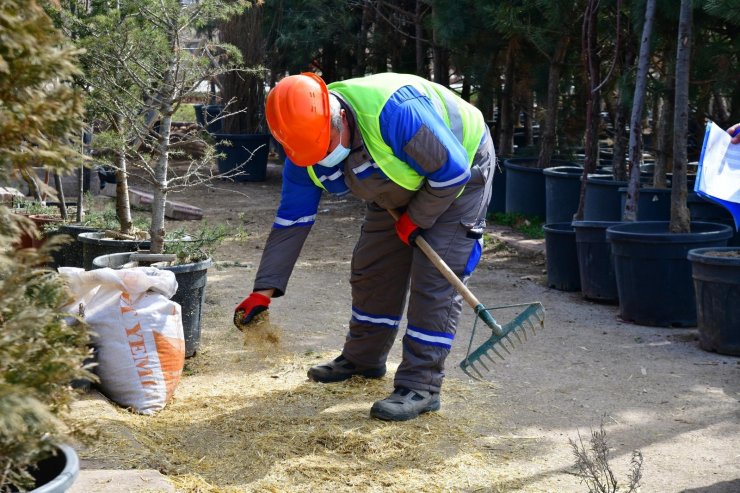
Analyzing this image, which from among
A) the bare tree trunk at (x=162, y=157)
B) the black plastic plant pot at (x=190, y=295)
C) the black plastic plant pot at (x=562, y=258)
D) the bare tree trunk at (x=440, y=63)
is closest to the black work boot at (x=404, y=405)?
the black plastic plant pot at (x=190, y=295)

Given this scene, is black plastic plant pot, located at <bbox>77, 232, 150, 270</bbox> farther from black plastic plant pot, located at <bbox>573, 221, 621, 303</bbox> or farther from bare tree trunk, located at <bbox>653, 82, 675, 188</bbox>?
bare tree trunk, located at <bbox>653, 82, 675, 188</bbox>

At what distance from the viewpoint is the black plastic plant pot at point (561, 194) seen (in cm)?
967

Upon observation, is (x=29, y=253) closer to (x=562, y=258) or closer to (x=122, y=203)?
(x=122, y=203)

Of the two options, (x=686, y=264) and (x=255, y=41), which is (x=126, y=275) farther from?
(x=255, y=41)

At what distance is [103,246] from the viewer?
234 inches

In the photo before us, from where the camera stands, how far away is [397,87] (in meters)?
4.30

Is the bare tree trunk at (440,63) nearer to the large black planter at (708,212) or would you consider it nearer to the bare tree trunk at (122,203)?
the large black planter at (708,212)

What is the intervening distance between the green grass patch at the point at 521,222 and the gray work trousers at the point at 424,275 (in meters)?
5.36

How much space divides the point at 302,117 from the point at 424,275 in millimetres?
1058

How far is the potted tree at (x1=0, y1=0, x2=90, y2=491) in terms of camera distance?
7.10 feet

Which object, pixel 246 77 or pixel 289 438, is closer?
pixel 289 438

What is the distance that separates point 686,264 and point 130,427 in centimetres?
394

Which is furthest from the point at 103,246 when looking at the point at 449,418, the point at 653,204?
the point at 653,204

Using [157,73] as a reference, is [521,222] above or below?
below
